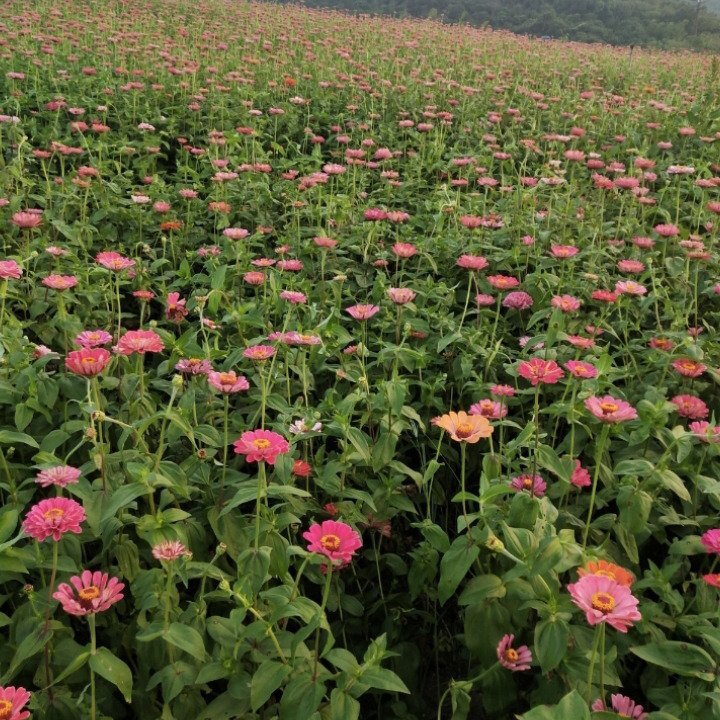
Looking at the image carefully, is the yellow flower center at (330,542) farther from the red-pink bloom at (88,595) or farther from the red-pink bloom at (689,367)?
the red-pink bloom at (689,367)

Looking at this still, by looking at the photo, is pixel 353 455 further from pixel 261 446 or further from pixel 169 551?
pixel 169 551

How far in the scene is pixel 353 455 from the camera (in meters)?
1.74

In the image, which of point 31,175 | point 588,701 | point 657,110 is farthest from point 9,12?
point 588,701

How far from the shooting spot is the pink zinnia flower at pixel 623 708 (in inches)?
50.3

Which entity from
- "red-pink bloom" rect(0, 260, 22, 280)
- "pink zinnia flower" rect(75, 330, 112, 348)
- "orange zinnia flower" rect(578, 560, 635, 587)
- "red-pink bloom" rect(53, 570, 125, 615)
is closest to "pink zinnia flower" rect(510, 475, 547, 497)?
"orange zinnia flower" rect(578, 560, 635, 587)

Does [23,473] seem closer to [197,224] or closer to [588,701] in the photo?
[588,701]

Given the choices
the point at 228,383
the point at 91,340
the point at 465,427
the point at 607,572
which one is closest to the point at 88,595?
the point at 228,383

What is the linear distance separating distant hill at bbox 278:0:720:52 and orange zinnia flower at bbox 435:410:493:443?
18.4 meters

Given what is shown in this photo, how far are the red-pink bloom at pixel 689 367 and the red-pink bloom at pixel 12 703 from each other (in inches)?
72.6

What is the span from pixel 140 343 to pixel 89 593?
627 mm

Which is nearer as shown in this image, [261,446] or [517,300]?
[261,446]

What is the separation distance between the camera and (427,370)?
2.33 m

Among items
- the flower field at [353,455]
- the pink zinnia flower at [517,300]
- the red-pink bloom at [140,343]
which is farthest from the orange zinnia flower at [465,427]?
the pink zinnia flower at [517,300]

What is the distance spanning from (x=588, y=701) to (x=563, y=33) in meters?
19.7
